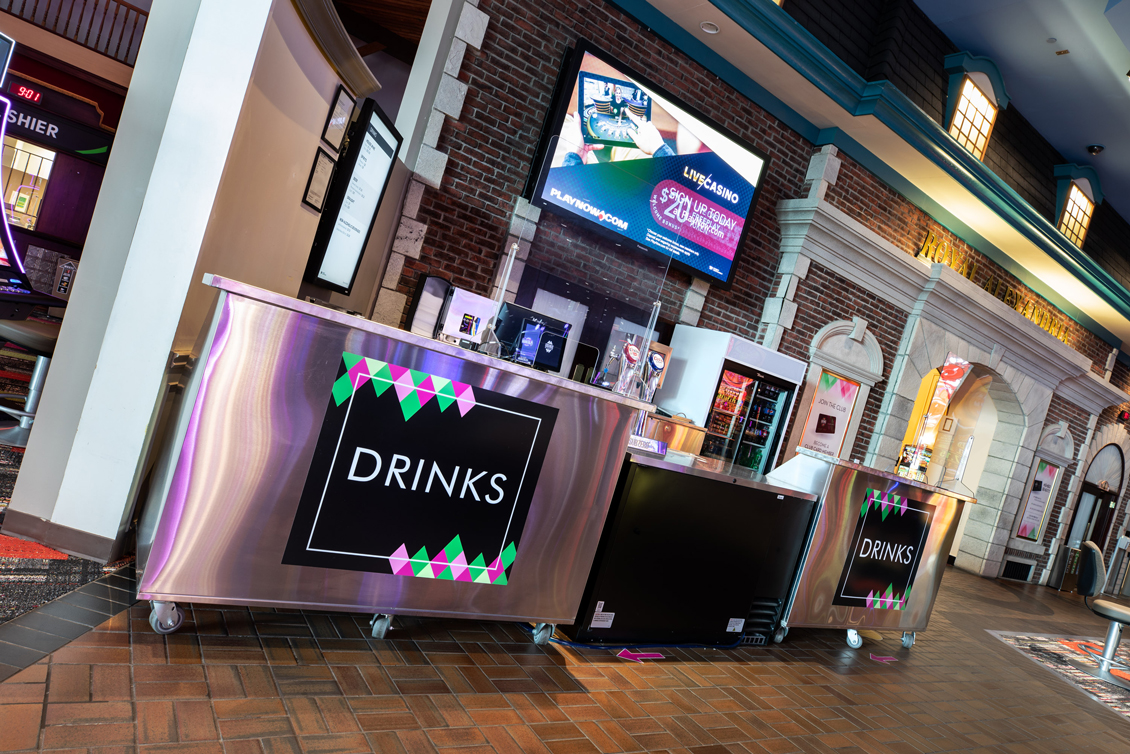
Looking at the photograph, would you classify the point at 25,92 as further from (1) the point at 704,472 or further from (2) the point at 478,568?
(1) the point at 704,472

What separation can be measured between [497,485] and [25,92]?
6.70 m

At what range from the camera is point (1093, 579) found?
551 centimetres

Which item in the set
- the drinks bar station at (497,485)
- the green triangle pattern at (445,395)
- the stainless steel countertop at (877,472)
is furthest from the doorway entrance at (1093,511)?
the green triangle pattern at (445,395)

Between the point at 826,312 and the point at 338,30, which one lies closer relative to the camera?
the point at 338,30

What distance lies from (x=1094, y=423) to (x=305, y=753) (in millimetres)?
13325

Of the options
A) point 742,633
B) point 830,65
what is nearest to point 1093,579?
point 742,633

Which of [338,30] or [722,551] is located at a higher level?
[338,30]

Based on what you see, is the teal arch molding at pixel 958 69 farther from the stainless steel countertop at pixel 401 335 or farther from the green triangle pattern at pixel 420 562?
the green triangle pattern at pixel 420 562

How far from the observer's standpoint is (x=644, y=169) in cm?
538

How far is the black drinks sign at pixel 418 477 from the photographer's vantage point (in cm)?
212

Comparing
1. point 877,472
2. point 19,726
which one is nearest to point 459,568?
point 19,726

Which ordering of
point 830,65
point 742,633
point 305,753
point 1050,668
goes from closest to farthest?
1. point 305,753
2. point 742,633
3. point 1050,668
4. point 830,65

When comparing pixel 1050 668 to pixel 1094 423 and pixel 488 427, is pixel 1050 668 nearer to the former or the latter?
pixel 488 427

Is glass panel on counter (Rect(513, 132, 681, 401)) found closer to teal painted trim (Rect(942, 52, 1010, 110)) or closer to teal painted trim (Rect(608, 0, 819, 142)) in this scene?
teal painted trim (Rect(608, 0, 819, 142))
